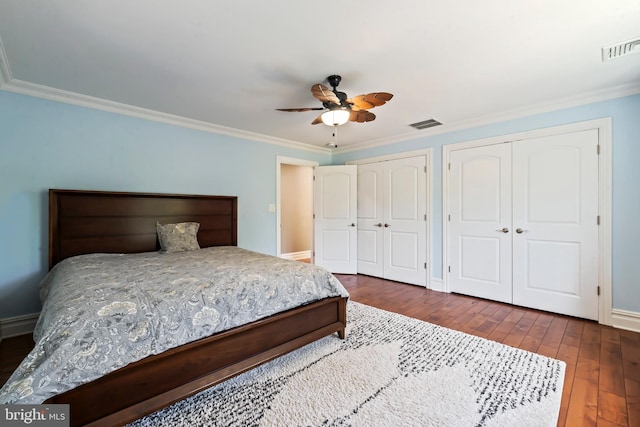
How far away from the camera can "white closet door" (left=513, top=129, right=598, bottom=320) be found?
113 inches

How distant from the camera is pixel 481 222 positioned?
3.61 m

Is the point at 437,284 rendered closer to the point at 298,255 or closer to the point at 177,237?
the point at 298,255

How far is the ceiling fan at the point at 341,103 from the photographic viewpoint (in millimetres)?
2193

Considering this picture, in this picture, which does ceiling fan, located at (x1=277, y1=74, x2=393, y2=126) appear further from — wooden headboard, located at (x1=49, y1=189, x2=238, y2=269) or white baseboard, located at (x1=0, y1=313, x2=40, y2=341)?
white baseboard, located at (x1=0, y1=313, x2=40, y2=341)

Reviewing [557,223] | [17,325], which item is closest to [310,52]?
[557,223]

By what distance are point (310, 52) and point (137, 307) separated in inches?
78.8

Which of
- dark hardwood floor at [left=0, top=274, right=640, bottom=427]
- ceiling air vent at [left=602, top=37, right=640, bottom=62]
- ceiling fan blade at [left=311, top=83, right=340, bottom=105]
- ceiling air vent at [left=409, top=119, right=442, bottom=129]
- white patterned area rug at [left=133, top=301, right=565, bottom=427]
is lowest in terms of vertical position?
dark hardwood floor at [left=0, top=274, right=640, bottom=427]

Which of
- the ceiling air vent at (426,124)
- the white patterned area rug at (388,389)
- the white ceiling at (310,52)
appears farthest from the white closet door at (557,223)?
the white patterned area rug at (388,389)

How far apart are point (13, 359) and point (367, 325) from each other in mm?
2911

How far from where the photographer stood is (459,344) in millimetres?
2346

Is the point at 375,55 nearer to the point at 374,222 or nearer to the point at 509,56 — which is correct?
the point at 509,56

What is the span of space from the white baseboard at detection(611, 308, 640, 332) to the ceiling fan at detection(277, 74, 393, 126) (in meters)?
3.10

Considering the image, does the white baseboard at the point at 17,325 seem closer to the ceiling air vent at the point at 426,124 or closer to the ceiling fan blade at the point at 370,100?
the ceiling fan blade at the point at 370,100

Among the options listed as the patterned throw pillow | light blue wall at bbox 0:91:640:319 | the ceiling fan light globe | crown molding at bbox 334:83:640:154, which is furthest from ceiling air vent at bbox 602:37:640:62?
the patterned throw pillow
